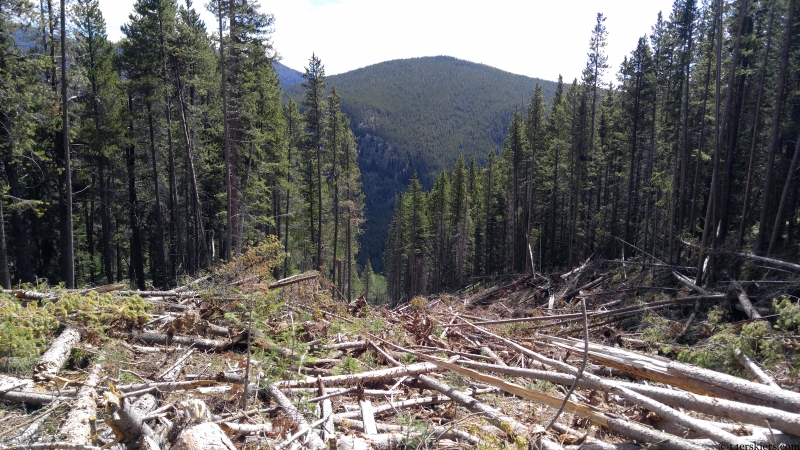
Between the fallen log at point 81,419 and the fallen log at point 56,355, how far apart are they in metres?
0.93

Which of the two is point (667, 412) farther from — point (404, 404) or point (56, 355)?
point (56, 355)

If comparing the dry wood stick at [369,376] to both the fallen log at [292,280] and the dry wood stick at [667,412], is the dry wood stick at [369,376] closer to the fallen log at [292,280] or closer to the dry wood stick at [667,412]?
the dry wood stick at [667,412]

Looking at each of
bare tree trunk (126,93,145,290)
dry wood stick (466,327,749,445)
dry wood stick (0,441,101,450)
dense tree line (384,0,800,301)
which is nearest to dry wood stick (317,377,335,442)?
dry wood stick (0,441,101,450)

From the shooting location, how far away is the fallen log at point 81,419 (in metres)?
3.61

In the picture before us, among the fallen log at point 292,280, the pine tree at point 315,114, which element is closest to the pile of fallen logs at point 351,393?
the fallen log at point 292,280

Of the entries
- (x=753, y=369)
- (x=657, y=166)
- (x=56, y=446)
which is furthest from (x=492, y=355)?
(x=657, y=166)

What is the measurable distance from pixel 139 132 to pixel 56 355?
64.1ft

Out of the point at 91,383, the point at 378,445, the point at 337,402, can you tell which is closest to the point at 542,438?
the point at 378,445

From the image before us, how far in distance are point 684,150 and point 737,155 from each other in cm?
622

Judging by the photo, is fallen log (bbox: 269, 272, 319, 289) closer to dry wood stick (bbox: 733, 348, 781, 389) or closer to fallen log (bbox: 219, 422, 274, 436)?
fallen log (bbox: 219, 422, 274, 436)

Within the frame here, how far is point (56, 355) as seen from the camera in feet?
18.4

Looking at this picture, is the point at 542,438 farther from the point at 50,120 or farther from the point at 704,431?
the point at 50,120

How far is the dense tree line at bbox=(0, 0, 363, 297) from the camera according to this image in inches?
577

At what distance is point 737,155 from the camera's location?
21766mm
